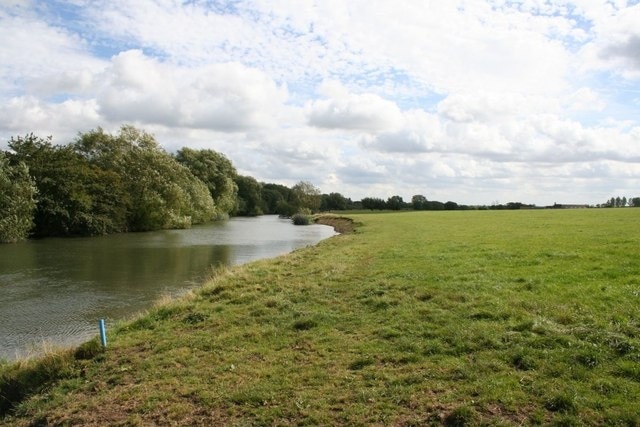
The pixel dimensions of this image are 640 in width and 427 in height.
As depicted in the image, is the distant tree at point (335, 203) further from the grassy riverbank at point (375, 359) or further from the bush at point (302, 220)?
the grassy riverbank at point (375, 359)

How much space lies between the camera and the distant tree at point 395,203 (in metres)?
133

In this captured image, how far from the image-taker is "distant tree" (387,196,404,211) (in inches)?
5246

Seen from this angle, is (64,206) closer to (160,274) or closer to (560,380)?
(160,274)

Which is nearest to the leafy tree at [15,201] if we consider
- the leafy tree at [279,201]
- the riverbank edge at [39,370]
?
the riverbank edge at [39,370]

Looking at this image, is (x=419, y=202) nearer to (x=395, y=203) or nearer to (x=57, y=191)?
A: (x=395, y=203)

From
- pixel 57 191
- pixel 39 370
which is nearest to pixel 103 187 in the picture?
pixel 57 191

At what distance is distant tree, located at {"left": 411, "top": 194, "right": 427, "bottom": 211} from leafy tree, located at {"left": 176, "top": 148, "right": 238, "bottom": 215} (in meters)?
64.0

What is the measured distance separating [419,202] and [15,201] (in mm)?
115910

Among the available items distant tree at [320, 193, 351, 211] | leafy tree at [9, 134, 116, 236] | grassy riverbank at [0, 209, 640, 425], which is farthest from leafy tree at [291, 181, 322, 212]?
grassy riverbank at [0, 209, 640, 425]

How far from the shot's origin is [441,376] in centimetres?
766

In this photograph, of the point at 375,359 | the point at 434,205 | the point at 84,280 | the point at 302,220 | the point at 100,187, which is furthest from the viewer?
the point at 434,205

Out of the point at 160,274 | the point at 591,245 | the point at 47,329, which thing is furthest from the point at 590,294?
the point at 160,274

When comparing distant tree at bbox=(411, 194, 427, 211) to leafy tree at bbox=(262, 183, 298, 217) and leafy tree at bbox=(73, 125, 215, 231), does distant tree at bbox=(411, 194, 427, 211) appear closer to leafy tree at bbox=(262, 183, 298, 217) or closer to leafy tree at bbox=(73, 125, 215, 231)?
leafy tree at bbox=(262, 183, 298, 217)

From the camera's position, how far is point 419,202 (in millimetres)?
141625
